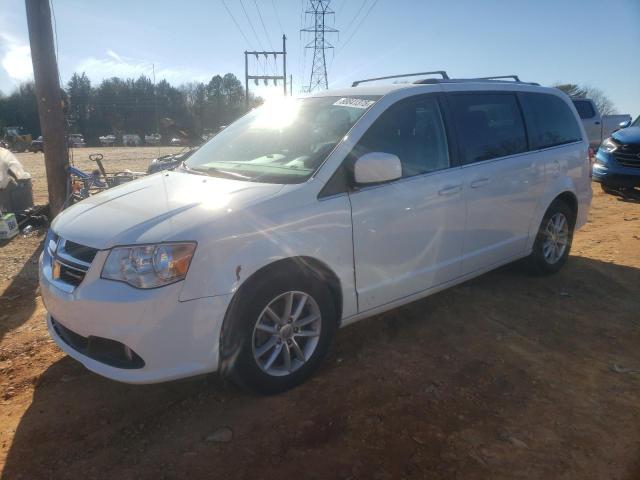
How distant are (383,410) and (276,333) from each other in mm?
767

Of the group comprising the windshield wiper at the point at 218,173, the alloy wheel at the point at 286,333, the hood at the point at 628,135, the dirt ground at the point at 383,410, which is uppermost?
the hood at the point at 628,135

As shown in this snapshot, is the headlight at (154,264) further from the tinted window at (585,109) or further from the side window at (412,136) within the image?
the tinted window at (585,109)

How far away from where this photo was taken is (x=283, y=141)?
341 cm

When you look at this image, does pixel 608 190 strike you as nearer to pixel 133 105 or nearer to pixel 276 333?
pixel 276 333

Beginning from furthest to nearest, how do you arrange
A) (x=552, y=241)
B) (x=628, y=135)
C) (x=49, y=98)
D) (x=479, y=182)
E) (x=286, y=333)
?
(x=628, y=135), (x=49, y=98), (x=552, y=241), (x=479, y=182), (x=286, y=333)

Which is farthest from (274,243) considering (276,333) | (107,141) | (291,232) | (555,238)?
(107,141)

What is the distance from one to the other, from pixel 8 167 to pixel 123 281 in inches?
265

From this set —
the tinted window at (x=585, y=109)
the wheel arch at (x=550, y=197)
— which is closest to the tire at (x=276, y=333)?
the wheel arch at (x=550, y=197)

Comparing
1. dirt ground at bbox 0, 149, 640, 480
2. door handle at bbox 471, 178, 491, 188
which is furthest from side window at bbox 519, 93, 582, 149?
dirt ground at bbox 0, 149, 640, 480

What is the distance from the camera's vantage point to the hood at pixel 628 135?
9.72m

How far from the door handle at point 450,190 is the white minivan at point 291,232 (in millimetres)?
11

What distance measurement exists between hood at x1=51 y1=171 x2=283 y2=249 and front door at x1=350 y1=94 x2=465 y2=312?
70cm

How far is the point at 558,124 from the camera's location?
4.76 metres

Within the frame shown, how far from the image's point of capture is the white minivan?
242 cm
